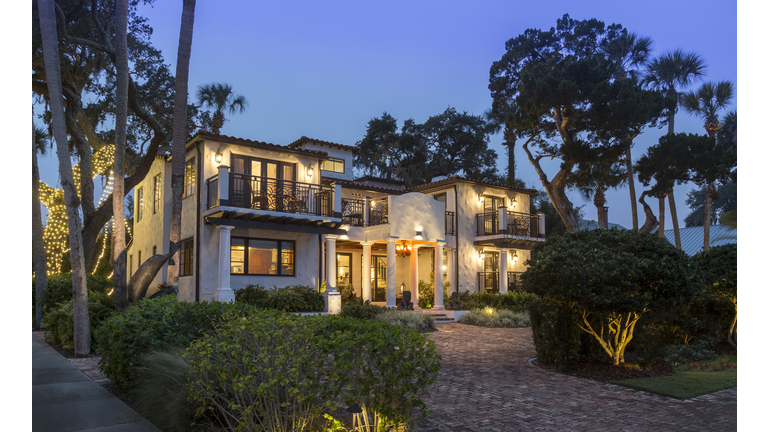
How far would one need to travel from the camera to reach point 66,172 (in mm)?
9484

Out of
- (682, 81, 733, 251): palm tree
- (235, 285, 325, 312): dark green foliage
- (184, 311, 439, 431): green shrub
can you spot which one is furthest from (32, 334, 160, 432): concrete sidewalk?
(682, 81, 733, 251): palm tree

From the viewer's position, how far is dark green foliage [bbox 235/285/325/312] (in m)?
14.3

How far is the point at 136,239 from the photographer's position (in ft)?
66.7

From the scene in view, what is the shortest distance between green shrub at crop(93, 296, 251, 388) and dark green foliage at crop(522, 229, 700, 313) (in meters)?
4.38

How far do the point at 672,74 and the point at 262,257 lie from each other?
2024 centimetres

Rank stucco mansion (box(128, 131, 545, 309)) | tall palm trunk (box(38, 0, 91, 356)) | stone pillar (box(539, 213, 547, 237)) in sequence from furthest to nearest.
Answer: stone pillar (box(539, 213, 547, 237)) → stucco mansion (box(128, 131, 545, 309)) → tall palm trunk (box(38, 0, 91, 356))

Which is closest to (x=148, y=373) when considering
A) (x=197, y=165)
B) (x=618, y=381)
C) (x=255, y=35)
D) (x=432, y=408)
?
(x=432, y=408)

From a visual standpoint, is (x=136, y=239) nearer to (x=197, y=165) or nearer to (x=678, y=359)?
A: (x=197, y=165)

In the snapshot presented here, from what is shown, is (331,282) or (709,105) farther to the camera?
(709,105)

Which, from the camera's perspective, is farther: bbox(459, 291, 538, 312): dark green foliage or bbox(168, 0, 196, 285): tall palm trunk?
bbox(459, 291, 538, 312): dark green foliage

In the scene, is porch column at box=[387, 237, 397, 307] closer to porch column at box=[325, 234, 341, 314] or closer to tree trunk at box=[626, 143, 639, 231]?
porch column at box=[325, 234, 341, 314]

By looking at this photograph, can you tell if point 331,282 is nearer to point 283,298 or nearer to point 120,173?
point 283,298

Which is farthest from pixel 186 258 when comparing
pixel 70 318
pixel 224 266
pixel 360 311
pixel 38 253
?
pixel 360 311
